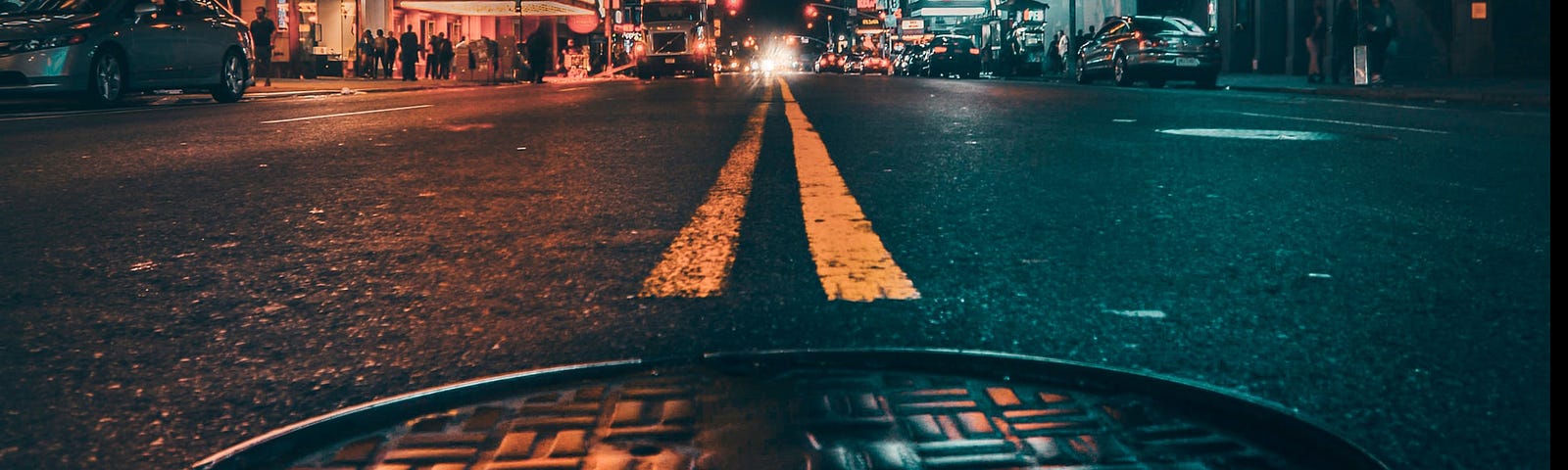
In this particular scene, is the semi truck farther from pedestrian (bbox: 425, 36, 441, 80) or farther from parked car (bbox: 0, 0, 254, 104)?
parked car (bbox: 0, 0, 254, 104)

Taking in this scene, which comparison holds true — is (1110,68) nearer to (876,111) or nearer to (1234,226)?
(876,111)

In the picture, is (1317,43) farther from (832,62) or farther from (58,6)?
(832,62)

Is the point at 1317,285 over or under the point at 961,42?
under

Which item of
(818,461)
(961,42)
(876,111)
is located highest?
(961,42)

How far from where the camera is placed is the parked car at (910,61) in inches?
1682

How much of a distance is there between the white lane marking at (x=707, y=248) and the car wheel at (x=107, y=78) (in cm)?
991

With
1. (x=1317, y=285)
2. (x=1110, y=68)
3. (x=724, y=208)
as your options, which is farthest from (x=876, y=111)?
(x=1110, y=68)

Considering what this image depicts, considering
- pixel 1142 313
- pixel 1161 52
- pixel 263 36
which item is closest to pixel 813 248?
pixel 1142 313

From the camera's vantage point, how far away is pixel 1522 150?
7141 mm

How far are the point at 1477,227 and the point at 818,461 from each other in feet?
10.7

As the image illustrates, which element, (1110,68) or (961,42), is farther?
(961,42)

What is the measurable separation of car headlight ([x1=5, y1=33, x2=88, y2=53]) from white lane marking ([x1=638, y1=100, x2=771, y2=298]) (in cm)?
972

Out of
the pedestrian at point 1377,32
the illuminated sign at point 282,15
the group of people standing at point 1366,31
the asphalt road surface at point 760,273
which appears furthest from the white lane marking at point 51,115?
the illuminated sign at point 282,15

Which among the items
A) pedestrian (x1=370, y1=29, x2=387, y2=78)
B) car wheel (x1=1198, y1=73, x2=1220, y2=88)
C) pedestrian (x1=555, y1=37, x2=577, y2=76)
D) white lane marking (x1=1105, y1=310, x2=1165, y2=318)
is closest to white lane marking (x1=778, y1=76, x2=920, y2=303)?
white lane marking (x1=1105, y1=310, x2=1165, y2=318)
